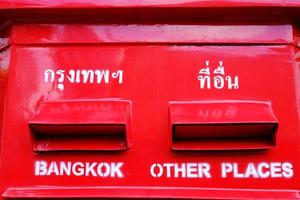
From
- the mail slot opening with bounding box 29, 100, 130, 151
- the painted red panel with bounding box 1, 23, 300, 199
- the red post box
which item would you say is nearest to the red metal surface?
the red post box

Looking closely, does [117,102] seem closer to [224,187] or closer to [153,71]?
[153,71]

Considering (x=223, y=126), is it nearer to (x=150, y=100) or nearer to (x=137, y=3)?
(x=150, y=100)

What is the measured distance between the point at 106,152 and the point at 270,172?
544mm

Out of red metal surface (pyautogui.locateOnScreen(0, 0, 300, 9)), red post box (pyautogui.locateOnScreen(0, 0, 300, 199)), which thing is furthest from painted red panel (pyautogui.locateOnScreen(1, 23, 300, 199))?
red metal surface (pyautogui.locateOnScreen(0, 0, 300, 9))

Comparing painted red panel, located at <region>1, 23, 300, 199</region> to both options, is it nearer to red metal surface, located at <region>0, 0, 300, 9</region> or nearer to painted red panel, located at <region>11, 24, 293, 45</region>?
painted red panel, located at <region>11, 24, 293, 45</region>

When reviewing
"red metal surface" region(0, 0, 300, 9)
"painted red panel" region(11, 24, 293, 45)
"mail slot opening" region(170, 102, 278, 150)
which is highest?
"red metal surface" region(0, 0, 300, 9)

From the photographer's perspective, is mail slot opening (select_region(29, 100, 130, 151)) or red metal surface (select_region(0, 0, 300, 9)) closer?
mail slot opening (select_region(29, 100, 130, 151))

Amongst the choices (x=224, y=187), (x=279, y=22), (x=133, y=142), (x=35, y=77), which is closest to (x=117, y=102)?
(x=133, y=142)

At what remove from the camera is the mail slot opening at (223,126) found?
70.5 inches

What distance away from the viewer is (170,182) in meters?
1.81

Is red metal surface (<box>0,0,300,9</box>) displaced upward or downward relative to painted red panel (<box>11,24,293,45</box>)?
upward

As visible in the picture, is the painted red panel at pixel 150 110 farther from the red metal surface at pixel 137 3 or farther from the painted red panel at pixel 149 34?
the red metal surface at pixel 137 3

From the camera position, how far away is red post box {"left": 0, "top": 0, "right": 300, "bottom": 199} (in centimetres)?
181

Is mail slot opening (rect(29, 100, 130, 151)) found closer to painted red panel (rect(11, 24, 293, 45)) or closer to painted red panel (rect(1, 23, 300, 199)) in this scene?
painted red panel (rect(1, 23, 300, 199))
